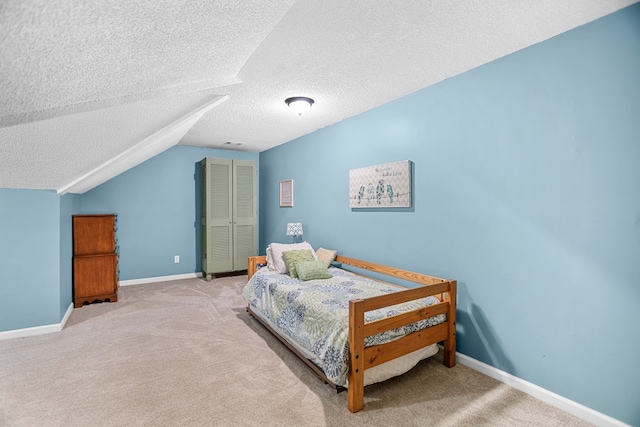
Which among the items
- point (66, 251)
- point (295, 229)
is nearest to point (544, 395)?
point (295, 229)

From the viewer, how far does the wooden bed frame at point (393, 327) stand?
186 cm

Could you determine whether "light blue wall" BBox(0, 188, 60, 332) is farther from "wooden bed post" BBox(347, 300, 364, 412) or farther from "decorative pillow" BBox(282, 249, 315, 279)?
"wooden bed post" BBox(347, 300, 364, 412)

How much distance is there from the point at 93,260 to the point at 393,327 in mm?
3697

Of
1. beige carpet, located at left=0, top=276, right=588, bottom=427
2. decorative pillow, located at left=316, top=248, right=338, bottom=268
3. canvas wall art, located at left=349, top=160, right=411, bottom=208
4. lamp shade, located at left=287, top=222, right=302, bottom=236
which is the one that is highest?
canvas wall art, located at left=349, top=160, right=411, bottom=208

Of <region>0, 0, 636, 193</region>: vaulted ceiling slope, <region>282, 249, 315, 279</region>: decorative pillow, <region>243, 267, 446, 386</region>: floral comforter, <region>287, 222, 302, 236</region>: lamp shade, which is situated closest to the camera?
<region>0, 0, 636, 193</region>: vaulted ceiling slope

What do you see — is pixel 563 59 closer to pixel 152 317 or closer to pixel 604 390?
pixel 604 390

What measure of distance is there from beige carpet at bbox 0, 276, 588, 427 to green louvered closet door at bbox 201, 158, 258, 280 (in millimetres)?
2036

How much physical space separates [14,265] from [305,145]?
3.38 m

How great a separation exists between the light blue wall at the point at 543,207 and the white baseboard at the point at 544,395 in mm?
40

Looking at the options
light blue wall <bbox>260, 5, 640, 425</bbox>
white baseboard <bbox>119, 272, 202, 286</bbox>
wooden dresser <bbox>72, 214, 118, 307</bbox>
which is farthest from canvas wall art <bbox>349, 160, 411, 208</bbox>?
white baseboard <bbox>119, 272, 202, 286</bbox>

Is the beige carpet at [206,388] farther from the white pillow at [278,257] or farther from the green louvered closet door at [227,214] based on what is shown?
the green louvered closet door at [227,214]

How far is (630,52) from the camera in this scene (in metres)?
1.66

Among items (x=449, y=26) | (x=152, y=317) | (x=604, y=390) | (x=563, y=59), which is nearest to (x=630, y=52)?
(x=563, y=59)

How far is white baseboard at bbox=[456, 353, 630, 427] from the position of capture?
175cm
